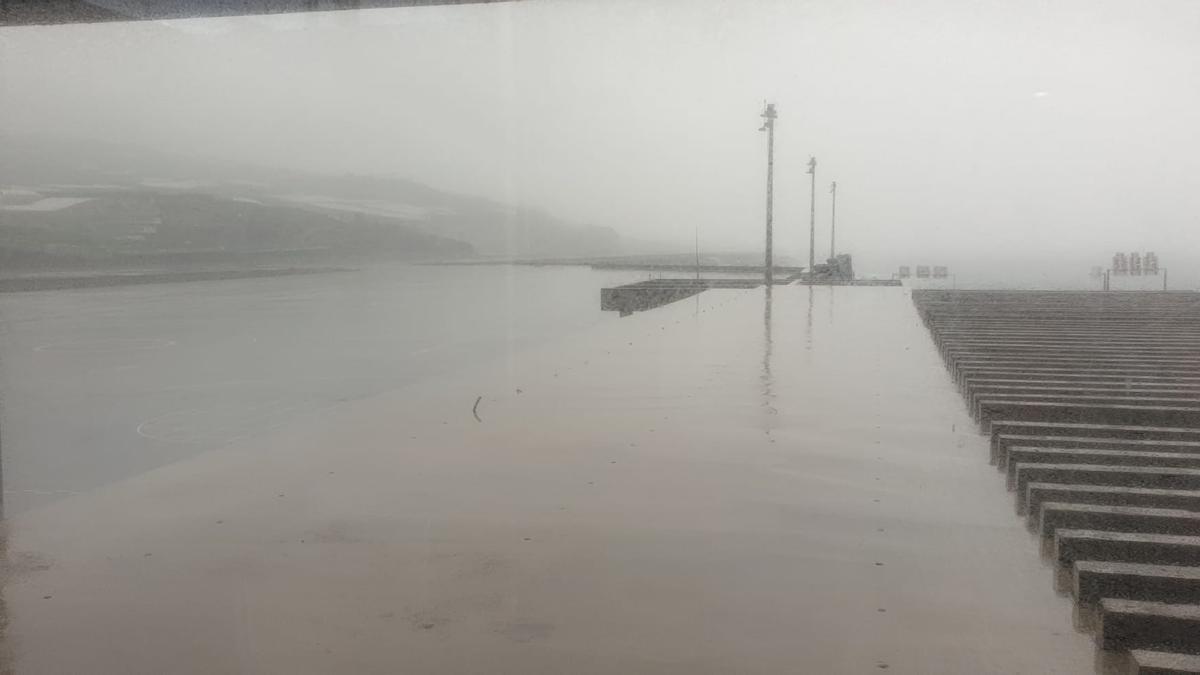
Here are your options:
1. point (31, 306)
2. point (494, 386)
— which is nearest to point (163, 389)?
point (494, 386)

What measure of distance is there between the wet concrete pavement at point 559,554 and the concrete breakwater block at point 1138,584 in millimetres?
146

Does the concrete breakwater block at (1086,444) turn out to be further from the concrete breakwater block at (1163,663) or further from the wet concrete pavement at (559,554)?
the concrete breakwater block at (1163,663)

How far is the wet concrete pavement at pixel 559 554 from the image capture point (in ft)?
11.8

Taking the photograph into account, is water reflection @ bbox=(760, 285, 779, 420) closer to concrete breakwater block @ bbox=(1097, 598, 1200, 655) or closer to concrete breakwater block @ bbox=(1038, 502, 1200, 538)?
concrete breakwater block @ bbox=(1038, 502, 1200, 538)

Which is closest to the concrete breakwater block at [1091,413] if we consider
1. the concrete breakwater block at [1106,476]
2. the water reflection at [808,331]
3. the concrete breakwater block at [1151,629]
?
the concrete breakwater block at [1106,476]

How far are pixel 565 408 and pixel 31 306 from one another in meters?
72.8

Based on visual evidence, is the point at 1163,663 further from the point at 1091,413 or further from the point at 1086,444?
the point at 1091,413

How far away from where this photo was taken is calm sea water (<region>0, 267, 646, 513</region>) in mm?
17516

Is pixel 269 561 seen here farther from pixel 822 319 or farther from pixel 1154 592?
pixel 822 319

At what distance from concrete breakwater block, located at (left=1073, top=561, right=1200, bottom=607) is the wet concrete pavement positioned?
0.15 meters

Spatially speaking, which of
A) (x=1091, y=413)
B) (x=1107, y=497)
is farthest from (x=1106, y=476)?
(x=1091, y=413)

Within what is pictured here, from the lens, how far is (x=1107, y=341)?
13000 mm

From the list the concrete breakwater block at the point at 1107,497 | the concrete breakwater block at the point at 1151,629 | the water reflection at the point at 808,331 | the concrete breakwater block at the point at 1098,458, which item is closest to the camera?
the concrete breakwater block at the point at 1151,629

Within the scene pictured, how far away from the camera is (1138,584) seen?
3.92 meters
